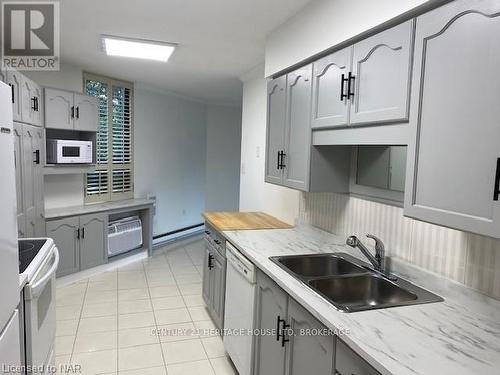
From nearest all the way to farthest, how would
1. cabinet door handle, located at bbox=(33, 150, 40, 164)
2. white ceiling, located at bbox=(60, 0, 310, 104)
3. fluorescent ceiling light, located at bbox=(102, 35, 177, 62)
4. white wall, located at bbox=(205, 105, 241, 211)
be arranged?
white ceiling, located at bbox=(60, 0, 310, 104) → fluorescent ceiling light, located at bbox=(102, 35, 177, 62) → cabinet door handle, located at bbox=(33, 150, 40, 164) → white wall, located at bbox=(205, 105, 241, 211)

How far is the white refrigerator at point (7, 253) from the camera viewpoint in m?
1.27

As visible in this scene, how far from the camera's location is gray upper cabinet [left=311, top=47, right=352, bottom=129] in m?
1.85

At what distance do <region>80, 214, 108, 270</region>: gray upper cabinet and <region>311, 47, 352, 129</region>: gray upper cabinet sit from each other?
310cm

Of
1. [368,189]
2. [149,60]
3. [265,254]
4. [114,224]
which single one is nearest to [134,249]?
[114,224]

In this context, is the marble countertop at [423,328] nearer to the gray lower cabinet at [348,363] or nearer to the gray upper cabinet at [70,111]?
the gray lower cabinet at [348,363]

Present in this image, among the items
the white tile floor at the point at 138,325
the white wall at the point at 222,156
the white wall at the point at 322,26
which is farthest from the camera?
the white wall at the point at 222,156

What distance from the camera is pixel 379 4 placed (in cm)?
159

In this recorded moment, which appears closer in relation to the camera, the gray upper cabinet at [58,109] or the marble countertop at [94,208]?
the gray upper cabinet at [58,109]

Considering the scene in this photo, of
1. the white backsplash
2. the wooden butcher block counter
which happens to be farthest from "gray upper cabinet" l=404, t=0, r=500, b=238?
the wooden butcher block counter

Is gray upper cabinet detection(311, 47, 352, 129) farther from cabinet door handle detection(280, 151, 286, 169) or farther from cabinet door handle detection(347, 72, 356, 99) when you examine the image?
cabinet door handle detection(280, 151, 286, 169)

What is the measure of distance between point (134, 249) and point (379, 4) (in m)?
4.41

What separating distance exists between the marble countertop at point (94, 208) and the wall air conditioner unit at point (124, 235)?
0.82 feet

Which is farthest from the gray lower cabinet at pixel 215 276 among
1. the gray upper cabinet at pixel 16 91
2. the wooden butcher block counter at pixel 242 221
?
the gray upper cabinet at pixel 16 91

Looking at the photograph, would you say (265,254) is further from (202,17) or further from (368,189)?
(202,17)
